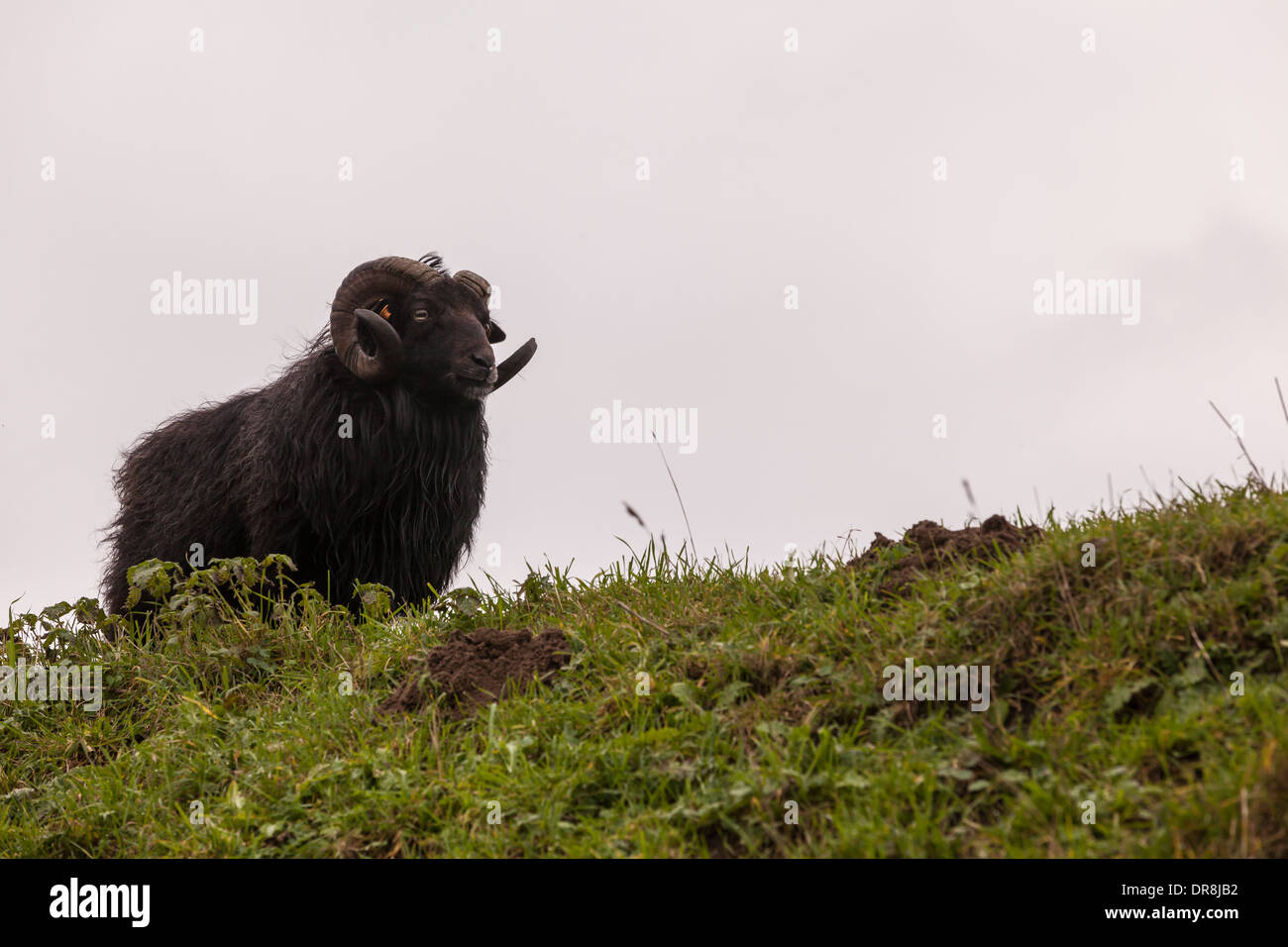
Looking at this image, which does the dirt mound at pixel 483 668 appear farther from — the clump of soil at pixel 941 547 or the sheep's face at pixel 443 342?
the sheep's face at pixel 443 342

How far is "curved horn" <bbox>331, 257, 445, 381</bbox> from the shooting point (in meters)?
8.95

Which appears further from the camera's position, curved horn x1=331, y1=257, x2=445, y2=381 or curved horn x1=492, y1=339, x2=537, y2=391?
curved horn x1=492, y1=339, x2=537, y2=391

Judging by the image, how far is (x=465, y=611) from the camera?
6.33 meters

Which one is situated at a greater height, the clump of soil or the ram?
the ram

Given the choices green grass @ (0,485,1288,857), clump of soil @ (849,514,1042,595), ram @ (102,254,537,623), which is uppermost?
ram @ (102,254,537,623)

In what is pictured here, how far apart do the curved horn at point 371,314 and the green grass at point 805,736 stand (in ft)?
11.3

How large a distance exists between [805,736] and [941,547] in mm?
1565

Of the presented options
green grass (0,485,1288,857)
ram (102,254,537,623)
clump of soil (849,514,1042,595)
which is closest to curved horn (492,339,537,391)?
ram (102,254,537,623)

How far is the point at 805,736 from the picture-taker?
422 cm

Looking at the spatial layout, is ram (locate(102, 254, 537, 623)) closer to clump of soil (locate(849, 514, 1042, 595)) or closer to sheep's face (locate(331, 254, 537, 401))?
sheep's face (locate(331, 254, 537, 401))

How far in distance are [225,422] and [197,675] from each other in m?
4.12

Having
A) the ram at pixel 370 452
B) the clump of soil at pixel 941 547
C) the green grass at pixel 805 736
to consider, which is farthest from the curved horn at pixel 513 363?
the clump of soil at pixel 941 547

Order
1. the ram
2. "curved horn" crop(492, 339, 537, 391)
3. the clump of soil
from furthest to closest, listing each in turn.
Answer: "curved horn" crop(492, 339, 537, 391) < the ram < the clump of soil
